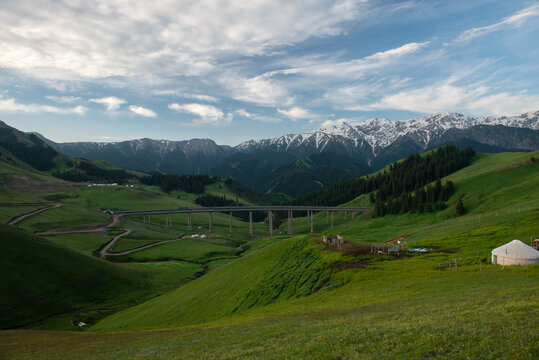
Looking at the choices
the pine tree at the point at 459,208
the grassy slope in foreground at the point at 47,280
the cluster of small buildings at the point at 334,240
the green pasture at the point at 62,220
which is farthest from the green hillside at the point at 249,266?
the green pasture at the point at 62,220

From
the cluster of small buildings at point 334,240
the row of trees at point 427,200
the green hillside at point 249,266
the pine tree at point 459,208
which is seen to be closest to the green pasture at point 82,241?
the green hillside at point 249,266

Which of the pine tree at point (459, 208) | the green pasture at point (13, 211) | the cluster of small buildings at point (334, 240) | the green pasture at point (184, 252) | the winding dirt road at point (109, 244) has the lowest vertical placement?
the green pasture at point (184, 252)

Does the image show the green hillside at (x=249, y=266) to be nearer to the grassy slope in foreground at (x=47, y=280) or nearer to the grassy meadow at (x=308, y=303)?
the grassy meadow at (x=308, y=303)

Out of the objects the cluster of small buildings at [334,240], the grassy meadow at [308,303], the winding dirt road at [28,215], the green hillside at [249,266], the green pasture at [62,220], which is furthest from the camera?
the green pasture at [62,220]

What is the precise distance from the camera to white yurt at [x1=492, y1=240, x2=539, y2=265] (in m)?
37.8

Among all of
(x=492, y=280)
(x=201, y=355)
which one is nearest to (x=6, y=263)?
(x=201, y=355)

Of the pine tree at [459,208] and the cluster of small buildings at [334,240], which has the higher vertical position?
the pine tree at [459,208]

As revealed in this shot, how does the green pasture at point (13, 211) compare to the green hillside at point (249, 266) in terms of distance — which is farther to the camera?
the green pasture at point (13, 211)

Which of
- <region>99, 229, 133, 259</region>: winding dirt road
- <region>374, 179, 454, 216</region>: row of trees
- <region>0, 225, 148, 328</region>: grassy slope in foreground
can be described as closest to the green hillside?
<region>0, 225, 148, 328</region>: grassy slope in foreground

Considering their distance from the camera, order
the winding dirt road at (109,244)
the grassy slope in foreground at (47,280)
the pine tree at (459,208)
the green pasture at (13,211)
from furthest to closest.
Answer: the green pasture at (13,211) < the winding dirt road at (109,244) < the pine tree at (459,208) < the grassy slope in foreground at (47,280)

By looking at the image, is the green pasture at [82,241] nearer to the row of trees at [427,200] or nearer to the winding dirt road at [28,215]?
the winding dirt road at [28,215]

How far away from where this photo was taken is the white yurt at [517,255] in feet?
124

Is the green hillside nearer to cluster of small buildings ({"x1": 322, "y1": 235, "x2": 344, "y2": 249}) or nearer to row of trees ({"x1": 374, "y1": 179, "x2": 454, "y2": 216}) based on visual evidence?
cluster of small buildings ({"x1": 322, "y1": 235, "x2": 344, "y2": 249})

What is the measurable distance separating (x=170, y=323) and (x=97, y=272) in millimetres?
47382
